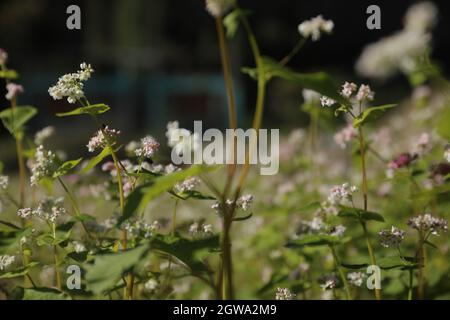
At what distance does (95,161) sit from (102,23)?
33.3ft

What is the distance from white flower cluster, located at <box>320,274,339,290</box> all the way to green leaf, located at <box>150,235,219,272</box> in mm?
334

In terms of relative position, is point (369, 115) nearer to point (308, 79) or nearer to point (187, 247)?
point (308, 79)

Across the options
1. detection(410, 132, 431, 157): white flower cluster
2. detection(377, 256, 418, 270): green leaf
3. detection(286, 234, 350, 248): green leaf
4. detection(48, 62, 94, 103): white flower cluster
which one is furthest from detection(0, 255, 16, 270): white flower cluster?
detection(410, 132, 431, 157): white flower cluster

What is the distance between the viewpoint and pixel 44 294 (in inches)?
56.8

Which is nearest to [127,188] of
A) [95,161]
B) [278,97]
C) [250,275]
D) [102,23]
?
[95,161]

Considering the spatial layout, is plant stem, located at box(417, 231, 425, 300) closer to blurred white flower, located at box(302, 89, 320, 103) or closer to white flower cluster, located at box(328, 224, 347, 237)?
white flower cluster, located at box(328, 224, 347, 237)

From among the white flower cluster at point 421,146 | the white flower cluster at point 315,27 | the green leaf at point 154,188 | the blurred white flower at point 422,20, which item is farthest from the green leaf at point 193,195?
the blurred white flower at point 422,20

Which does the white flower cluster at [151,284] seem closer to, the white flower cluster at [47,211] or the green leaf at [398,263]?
the white flower cluster at [47,211]

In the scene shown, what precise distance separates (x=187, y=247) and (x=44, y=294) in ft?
1.24

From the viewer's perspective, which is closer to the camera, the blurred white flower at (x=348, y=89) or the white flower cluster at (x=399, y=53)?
the blurred white flower at (x=348, y=89)

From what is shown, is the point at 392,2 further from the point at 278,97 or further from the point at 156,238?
the point at 156,238

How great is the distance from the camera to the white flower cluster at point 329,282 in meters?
1.60

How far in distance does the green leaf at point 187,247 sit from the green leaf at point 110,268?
0.10 metres

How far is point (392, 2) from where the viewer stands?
37.8ft
